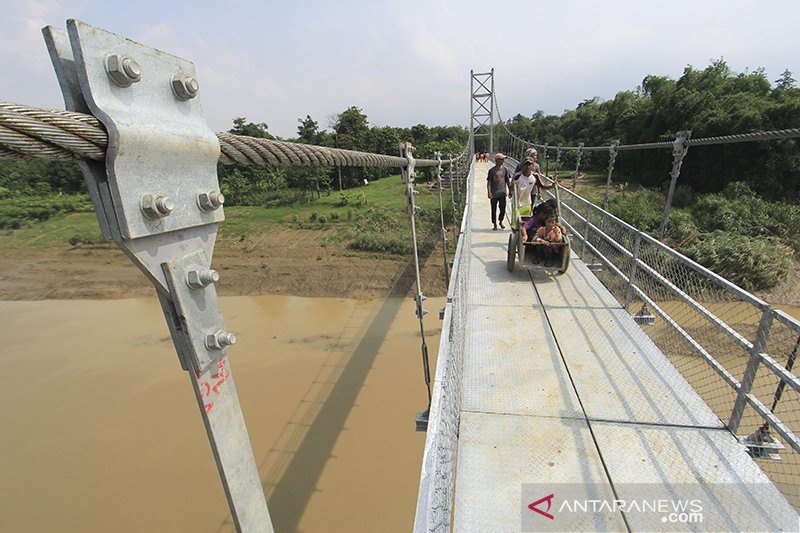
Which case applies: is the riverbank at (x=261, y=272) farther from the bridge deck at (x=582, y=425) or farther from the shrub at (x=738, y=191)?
the shrub at (x=738, y=191)

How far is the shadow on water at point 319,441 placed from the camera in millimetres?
5695

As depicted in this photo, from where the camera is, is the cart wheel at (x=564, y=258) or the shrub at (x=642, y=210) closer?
the cart wheel at (x=564, y=258)

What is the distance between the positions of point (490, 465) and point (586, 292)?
9.19 feet

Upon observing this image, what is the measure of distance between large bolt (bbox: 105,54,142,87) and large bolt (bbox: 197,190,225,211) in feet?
0.85

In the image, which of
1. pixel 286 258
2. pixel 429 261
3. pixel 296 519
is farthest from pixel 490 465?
pixel 286 258

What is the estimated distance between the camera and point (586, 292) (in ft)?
14.0

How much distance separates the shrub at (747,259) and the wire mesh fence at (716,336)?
121 centimetres

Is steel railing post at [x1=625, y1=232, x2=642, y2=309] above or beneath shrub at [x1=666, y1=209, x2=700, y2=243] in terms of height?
above

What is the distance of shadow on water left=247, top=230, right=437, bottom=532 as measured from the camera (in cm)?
570

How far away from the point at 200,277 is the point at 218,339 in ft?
0.58

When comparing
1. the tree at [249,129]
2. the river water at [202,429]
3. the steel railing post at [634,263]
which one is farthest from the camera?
the tree at [249,129]

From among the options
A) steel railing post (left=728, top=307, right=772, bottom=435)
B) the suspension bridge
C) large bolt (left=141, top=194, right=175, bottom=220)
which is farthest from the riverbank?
large bolt (left=141, top=194, right=175, bottom=220)

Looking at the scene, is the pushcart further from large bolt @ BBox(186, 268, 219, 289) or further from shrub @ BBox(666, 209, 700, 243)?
shrub @ BBox(666, 209, 700, 243)

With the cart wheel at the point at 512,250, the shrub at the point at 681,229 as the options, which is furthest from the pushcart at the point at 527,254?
the shrub at the point at 681,229
